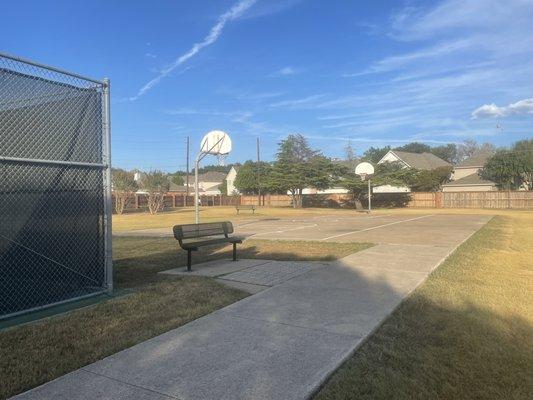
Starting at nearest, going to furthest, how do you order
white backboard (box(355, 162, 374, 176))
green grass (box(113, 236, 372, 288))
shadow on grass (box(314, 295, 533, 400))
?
shadow on grass (box(314, 295, 533, 400)) < green grass (box(113, 236, 372, 288)) < white backboard (box(355, 162, 374, 176))

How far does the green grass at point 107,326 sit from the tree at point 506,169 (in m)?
52.2

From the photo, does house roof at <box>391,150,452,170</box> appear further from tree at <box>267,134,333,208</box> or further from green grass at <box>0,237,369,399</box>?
green grass at <box>0,237,369,399</box>

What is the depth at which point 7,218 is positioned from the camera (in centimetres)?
563

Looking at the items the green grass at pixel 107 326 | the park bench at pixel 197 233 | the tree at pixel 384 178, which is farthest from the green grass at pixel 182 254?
the tree at pixel 384 178

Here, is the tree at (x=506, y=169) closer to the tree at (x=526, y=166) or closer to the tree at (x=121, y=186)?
the tree at (x=526, y=166)

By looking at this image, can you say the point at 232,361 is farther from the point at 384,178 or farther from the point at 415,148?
the point at 415,148

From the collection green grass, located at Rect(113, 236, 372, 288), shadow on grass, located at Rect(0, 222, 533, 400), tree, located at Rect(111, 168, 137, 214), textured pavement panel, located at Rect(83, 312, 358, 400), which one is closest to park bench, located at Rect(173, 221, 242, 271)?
green grass, located at Rect(113, 236, 372, 288)

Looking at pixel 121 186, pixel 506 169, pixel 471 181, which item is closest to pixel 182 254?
pixel 121 186

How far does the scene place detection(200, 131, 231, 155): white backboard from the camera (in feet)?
53.6

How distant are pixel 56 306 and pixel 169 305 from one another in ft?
5.05

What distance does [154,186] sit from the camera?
133ft

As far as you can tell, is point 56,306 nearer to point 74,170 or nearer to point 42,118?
point 74,170

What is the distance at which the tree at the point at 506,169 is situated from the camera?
51156 millimetres

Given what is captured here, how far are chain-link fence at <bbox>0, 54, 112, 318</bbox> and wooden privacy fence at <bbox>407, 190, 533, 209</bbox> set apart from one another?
45.6m
